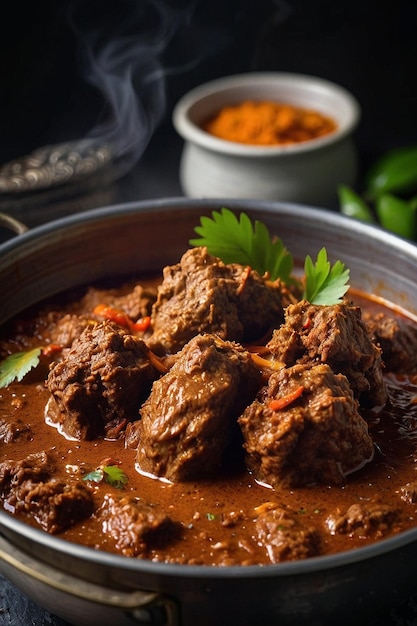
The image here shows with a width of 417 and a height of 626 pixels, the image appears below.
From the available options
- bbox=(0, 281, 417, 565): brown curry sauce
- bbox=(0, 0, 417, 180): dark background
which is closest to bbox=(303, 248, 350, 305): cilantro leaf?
bbox=(0, 281, 417, 565): brown curry sauce

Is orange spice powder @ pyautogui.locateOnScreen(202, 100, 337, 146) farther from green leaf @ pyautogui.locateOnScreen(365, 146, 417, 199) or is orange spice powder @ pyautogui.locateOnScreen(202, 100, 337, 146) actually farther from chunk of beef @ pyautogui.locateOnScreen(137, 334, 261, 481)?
chunk of beef @ pyautogui.locateOnScreen(137, 334, 261, 481)

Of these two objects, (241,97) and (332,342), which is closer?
(332,342)

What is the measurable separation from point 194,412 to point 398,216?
4.21m

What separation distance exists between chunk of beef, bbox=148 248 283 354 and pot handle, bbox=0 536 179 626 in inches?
54.7

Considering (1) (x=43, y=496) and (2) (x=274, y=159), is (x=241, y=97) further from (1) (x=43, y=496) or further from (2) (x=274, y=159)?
(1) (x=43, y=496)

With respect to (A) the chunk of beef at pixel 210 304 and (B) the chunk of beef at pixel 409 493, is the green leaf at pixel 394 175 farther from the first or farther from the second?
(B) the chunk of beef at pixel 409 493

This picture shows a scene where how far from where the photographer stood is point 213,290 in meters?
4.19

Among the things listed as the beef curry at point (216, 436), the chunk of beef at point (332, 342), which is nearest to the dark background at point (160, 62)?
the beef curry at point (216, 436)

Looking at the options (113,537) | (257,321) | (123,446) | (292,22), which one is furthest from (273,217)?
A: (292,22)

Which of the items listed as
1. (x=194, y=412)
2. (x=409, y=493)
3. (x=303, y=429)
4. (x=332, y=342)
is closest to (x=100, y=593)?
(x=194, y=412)

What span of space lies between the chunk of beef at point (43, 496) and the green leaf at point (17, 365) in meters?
0.69

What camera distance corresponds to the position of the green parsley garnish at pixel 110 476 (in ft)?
12.1

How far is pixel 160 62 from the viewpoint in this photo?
879 centimetres

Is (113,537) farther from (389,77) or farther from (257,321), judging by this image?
(389,77)
